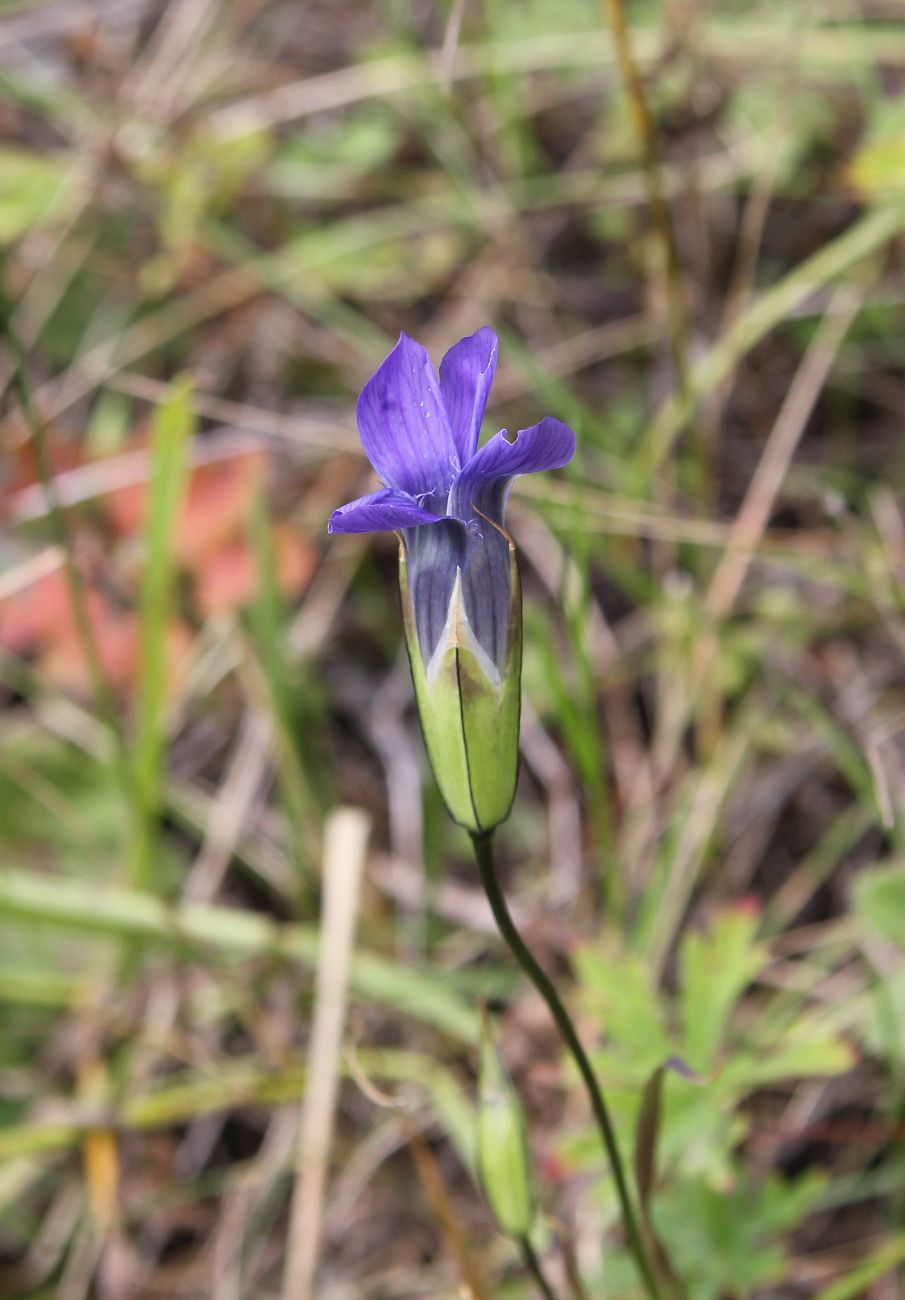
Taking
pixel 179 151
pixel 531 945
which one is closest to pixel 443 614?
pixel 531 945

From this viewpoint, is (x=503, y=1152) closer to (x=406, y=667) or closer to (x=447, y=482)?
(x=447, y=482)

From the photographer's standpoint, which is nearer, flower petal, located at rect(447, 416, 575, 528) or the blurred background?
flower petal, located at rect(447, 416, 575, 528)

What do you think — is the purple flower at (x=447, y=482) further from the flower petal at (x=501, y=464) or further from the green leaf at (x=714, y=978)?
the green leaf at (x=714, y=978)

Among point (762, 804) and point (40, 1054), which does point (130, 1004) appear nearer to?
point (40, 1054)

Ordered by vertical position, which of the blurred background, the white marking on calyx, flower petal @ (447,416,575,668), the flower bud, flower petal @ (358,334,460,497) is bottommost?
the flower bud

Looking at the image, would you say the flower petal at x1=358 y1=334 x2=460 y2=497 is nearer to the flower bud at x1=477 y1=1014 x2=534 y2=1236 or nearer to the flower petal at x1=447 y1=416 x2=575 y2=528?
the flower petal at x1=447 y1=416 x2=575 y2=528

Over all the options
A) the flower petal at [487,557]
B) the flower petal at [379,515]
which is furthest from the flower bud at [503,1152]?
the flower petal at [379,515]

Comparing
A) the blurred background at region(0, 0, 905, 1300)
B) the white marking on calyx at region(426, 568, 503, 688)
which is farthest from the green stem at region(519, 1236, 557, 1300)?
the white marking on calyx at region(426, 568, 503, 688)
